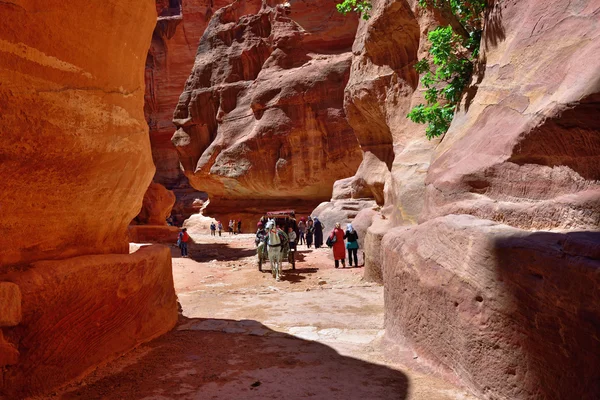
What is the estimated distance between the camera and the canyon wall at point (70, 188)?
3145 millimetres

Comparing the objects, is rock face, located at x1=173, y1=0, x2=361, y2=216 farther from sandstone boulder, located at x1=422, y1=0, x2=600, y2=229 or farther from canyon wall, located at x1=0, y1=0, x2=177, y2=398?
canyon wall, located at x1=0, y1=0, x2=177, y2=398

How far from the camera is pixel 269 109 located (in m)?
25.6

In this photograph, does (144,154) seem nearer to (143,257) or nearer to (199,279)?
(143,257)

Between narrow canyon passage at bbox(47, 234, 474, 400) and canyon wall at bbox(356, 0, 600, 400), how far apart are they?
375 mm

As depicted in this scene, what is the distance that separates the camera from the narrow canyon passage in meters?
3.48

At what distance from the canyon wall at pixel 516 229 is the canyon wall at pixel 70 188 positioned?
2727mm

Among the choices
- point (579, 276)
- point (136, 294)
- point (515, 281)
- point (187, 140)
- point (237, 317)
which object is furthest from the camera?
point (187, 140)

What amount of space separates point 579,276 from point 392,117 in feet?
28.6

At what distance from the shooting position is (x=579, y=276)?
8.00 ft

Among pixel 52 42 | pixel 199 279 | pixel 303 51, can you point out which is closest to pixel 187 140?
pixel 303 51

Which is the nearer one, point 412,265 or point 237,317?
point 412,265

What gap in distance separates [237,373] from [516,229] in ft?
8.30

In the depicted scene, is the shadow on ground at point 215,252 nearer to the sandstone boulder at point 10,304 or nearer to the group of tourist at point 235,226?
the group of tourist at point 235,226

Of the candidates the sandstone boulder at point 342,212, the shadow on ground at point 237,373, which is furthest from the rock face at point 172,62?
the shadow on ground at point 237,373
